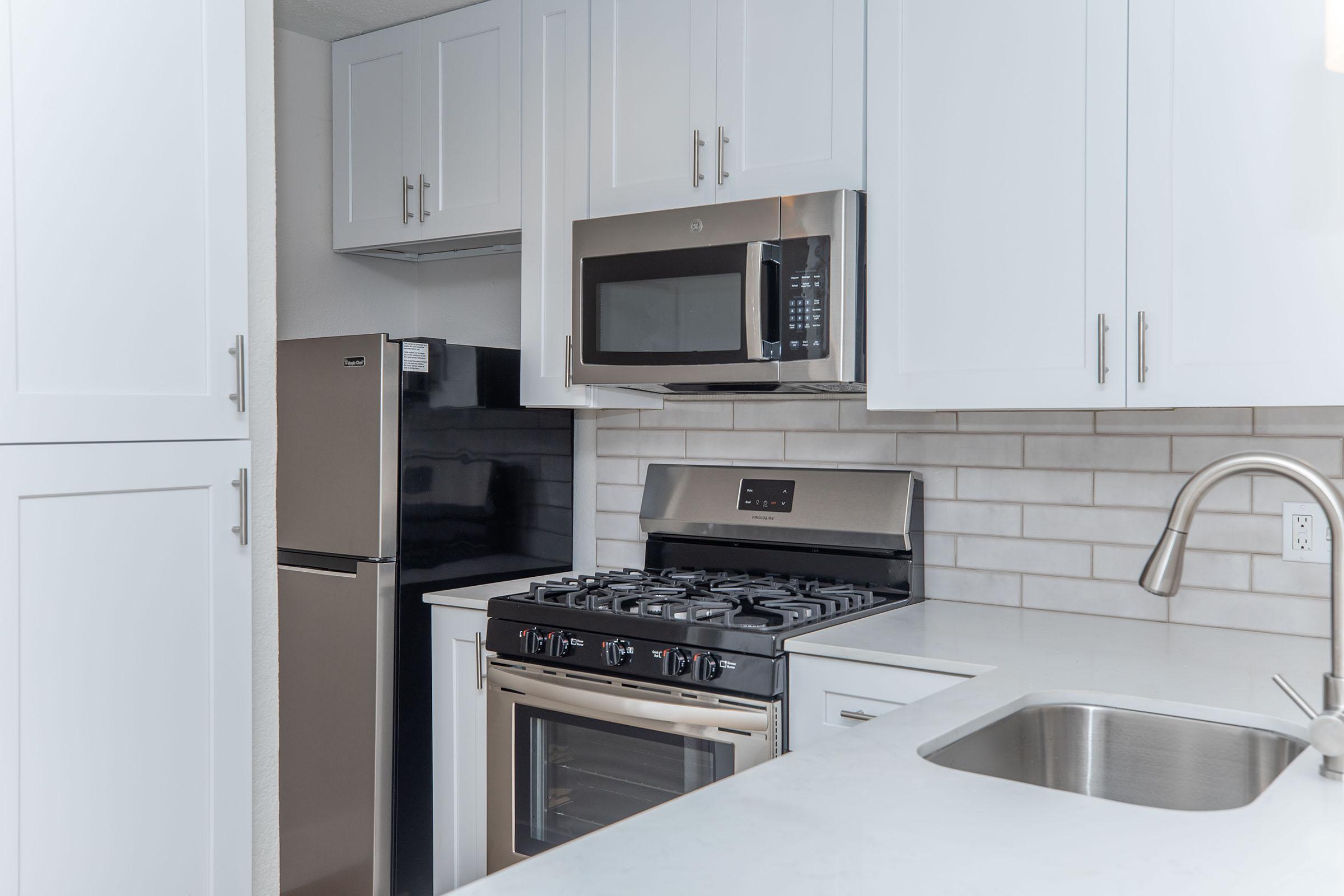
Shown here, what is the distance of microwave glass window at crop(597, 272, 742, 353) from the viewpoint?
Result: 8.04ft

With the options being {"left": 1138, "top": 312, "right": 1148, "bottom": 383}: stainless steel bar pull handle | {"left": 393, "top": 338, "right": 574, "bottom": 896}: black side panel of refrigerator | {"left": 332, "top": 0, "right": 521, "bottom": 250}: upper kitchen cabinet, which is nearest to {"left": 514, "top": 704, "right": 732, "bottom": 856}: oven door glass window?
{"left": 393, "top": 338, "right": 574, "bottom": 896}: black side panel of refrigerator

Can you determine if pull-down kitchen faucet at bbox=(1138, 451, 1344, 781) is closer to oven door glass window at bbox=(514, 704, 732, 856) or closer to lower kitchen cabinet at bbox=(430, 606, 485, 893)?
oven door glass window at bbox=(514, 704, 732, 856)

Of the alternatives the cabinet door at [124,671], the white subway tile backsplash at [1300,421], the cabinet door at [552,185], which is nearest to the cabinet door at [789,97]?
the cabinet door at [552,185]

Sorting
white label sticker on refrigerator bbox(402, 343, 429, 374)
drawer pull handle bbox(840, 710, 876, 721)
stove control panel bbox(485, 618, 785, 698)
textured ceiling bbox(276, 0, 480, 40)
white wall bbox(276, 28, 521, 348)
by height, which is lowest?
drawer pull handle bbox(840, 710, 876, 721)

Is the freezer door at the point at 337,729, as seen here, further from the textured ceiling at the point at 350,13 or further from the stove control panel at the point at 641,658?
the textured ceiling at the point at 350,13

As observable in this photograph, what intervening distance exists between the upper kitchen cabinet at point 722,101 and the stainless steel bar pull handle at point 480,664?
43.1 inches

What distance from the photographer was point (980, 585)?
253 cm

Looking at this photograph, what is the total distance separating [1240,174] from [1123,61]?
0.30 meters

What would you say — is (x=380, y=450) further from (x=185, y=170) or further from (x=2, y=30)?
(x=2, y=30)

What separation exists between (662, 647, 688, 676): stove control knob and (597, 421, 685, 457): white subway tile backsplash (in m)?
0.91

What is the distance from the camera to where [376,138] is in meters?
3.21

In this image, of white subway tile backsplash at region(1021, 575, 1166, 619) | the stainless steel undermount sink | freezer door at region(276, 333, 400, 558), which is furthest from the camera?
freezer door at region(276, 333, 400, 558)

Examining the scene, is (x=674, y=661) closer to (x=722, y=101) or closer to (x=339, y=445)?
(x=339, y=445)

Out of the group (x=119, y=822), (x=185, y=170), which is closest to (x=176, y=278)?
(x=185, y=170)
